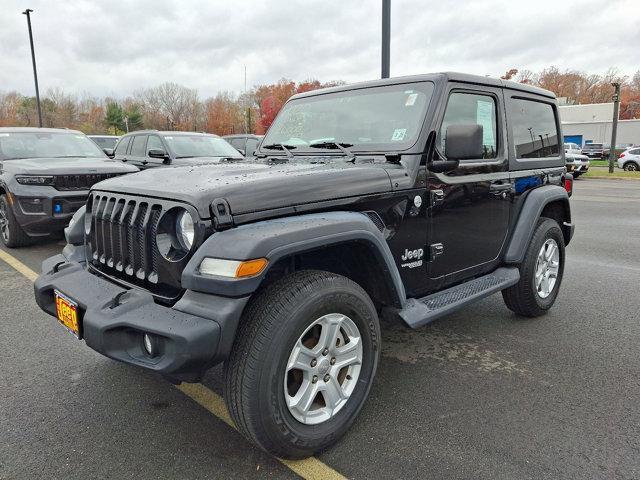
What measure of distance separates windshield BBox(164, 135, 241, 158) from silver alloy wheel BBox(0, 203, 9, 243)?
303 centimetres

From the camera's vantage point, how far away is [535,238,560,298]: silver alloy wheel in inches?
164

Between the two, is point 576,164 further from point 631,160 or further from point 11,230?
point 11,230

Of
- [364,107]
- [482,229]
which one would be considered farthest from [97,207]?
[482,229]

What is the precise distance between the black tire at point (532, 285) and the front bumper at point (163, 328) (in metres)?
2.76

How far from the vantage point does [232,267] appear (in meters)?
2.05

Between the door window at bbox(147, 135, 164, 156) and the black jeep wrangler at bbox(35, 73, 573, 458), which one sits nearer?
the black jeep wrangler at bbox(35, 73, 573, 458)

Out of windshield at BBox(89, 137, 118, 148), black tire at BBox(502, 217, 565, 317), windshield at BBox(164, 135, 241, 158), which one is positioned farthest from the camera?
windshield at BBox(89, 137, 118, 148)

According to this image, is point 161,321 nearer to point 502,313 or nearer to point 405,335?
point 405,335

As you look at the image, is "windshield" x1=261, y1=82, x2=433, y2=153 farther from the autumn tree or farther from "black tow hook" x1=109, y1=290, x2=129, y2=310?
the autumn tree

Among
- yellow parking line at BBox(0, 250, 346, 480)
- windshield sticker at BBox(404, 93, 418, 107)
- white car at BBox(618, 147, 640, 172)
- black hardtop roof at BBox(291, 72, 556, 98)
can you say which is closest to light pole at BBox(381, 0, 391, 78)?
black hardtop roof at BBox(291, 72, 556, 98)

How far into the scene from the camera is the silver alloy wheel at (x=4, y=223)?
6781 millimetres

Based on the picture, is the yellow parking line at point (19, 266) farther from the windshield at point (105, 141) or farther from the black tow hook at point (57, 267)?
the windshield at point (105, 141)

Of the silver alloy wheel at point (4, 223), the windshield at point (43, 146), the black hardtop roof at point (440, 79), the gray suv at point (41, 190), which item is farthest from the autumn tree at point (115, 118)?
the black hardtop roof at point (440, 79)

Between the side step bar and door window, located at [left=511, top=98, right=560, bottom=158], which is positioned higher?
door window, located at [left=511, top=98, right=560, bottom=158]
